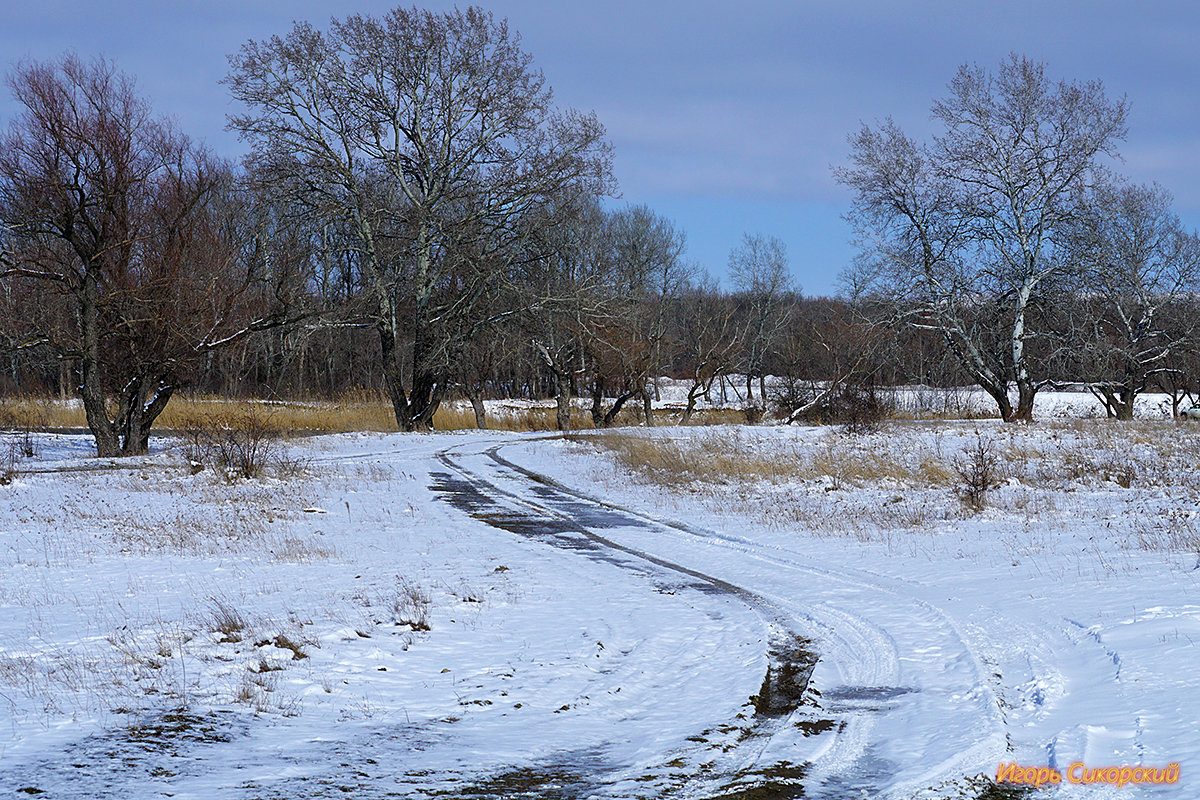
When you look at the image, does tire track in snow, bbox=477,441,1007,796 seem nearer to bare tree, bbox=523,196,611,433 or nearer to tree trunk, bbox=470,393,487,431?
bare tree, bbox=523,196,611,433

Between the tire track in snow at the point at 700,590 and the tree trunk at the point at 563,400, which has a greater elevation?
the tree trunk at the point at 563,400

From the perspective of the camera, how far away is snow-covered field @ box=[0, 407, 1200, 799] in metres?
4.36

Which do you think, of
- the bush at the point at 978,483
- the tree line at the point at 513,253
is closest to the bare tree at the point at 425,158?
the tree line at the point at 513,253

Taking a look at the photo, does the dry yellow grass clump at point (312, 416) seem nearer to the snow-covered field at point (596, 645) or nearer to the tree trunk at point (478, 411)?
the tree trunk at point (478, 411)

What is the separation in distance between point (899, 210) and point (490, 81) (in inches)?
615

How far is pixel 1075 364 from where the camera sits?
103 ft

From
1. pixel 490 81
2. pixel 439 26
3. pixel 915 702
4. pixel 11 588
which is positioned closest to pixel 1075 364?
pixel 490 81

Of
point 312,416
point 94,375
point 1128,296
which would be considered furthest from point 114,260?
point 1128,296

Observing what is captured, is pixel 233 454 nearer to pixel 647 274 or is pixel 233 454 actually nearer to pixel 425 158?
pixel 425 158

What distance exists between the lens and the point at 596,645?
21.8ft

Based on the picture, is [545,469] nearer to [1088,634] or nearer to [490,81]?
[1088,634]

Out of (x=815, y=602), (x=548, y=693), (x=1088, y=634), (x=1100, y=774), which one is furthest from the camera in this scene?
(x=815, y=602)

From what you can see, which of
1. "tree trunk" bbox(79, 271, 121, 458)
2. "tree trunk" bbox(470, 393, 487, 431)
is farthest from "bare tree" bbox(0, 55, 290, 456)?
"tree trunk" bbox(470, 393, 487, 431)

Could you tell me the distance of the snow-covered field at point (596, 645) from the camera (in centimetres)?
436
